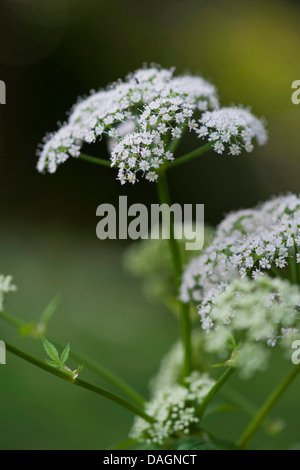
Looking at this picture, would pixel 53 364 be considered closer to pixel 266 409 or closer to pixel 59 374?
pixel 59 374

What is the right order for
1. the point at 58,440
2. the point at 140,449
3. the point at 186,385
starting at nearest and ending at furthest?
the point at 140,449
the point at 186,385
the point at 58,440

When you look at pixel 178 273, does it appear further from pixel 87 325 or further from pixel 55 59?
pixel 55 59

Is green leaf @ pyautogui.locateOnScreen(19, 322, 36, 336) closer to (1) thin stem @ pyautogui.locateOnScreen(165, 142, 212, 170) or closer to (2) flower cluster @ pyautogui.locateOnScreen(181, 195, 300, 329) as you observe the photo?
(2) flower cluster @ pyautogui.locateOnScreen(181, 195, 300, 329)

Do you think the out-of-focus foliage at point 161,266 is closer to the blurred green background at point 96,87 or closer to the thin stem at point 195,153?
the thin stem at point 195,153

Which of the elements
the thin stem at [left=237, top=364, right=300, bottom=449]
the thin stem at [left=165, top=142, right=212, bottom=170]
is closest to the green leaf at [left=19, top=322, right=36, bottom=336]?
the thin stem at [left=165, top=142, right=212, bottom=170]

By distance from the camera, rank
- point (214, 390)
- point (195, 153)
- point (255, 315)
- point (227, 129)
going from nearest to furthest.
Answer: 1. point (255, 315)
2. point (214, 390)
3. point (227, 129)
4. point (195, 153)

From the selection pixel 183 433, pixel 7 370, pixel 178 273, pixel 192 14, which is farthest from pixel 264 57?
pixel 183 433

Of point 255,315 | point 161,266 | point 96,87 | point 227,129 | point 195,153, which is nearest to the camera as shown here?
point 255,315

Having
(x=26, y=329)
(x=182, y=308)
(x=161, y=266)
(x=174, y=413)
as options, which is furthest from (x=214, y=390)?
(x=161, y=266)
